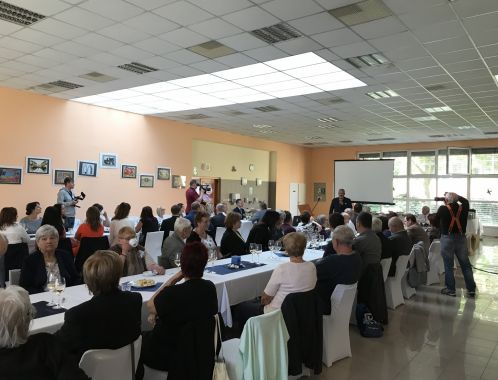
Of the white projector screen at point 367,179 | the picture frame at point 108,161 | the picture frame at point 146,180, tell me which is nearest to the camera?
the picture frame at point 108,161

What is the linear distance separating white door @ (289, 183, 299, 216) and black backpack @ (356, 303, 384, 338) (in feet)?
42.2

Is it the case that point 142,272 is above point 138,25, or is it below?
below

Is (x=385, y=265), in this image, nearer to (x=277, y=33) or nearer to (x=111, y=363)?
(x=277, y=33)

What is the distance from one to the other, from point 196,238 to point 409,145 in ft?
46.5

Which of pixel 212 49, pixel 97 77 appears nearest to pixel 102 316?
pixel 212 49

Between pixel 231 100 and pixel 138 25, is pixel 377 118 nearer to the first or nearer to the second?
pixel 231 100

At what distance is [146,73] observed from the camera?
725cm

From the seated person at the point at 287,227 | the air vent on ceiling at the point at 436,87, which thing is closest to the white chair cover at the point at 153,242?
the seated person at the point at 287,227

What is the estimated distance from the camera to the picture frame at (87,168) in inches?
Answer: 385

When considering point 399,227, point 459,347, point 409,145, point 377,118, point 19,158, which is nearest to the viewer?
point 459,347

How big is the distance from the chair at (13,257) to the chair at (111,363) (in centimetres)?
260

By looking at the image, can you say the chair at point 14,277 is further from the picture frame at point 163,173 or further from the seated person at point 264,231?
the picture frame at point 163,173

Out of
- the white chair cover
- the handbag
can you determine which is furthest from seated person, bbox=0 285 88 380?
the white chair cover

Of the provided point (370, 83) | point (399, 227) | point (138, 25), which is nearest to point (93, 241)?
point (138, 25)
